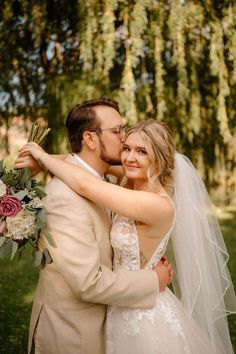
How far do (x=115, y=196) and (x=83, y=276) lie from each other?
0.32m

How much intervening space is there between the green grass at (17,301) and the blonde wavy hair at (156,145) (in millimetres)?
1979

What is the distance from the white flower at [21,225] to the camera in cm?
174

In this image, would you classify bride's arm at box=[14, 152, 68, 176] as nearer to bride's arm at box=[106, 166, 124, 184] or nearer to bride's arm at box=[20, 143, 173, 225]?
bride's arm at box=[20, 143, 173, 225]

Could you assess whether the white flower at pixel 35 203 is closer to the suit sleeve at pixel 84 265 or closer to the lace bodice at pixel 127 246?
the suit sleeve at pixel 84 265

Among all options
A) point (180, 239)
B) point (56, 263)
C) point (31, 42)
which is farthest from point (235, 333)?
point (31, 42)

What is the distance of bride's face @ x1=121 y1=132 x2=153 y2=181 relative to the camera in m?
1.92

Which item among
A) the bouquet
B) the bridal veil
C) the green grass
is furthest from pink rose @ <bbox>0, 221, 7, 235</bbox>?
the green grass

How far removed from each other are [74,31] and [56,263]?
5912mm

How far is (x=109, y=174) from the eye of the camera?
7.91 ft

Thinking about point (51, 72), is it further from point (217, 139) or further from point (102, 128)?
point (102, 128)

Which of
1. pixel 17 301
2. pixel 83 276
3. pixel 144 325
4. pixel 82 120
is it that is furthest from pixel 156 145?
pixel 17 301

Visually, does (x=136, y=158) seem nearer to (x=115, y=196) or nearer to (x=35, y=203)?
(x=115, y=196)

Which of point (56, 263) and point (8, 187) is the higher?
point (8, 187)

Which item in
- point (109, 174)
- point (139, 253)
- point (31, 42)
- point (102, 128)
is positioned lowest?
point (139, 253)
